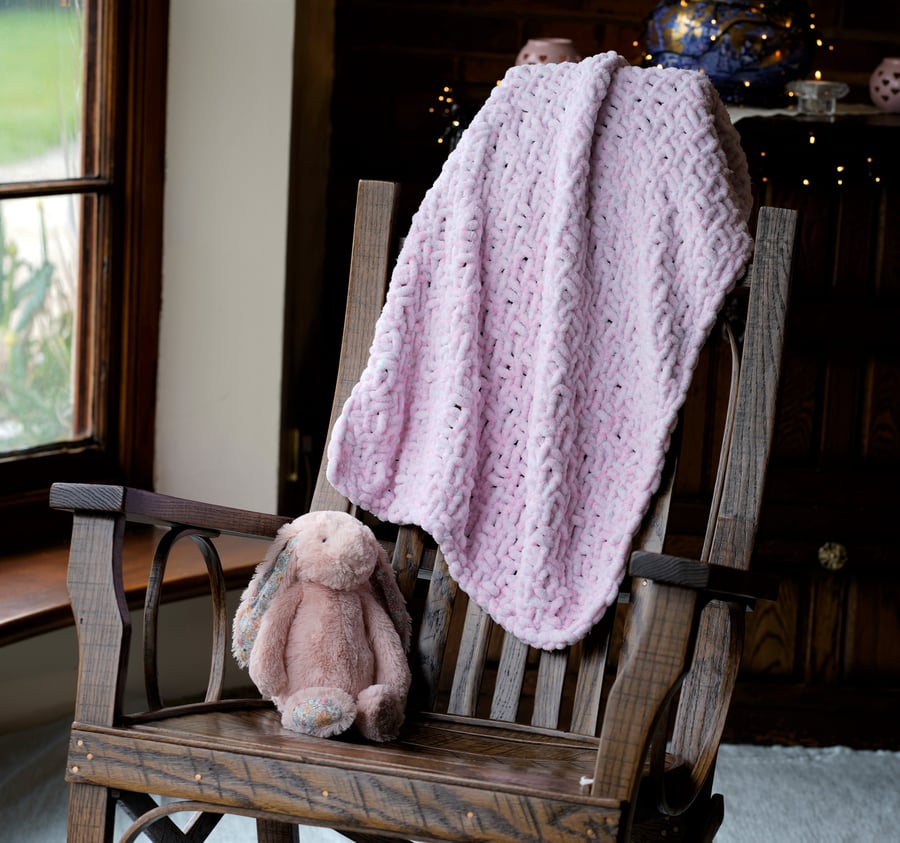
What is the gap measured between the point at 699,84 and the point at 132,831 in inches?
38.8

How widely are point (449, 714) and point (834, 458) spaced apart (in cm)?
104

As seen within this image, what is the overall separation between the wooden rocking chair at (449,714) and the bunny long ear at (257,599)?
0.02 metres

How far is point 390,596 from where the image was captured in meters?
1.32

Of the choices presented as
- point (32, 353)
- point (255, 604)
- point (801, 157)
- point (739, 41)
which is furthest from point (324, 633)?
point (739, 41)

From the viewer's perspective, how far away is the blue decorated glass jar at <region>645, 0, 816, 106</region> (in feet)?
6.64

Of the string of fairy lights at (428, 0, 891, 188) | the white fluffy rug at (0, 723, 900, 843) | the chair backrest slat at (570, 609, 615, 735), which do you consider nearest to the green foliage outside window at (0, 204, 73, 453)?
the white fluffy rug at (0, 723, 900, 843)

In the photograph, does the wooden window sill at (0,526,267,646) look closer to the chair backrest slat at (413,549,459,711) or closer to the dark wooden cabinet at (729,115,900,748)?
the chair backrest slat at (413,549,459,711)

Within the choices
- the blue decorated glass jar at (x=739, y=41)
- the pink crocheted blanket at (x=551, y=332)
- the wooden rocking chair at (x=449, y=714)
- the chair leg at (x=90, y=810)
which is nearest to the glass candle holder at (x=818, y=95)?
the blue decorated glass jar at (x=739, y=41)

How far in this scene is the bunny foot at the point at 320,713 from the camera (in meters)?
1.17

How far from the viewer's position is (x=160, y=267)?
2.07 meters

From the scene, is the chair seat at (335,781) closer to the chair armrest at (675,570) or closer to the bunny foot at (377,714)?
the bunny foot at (377,714)

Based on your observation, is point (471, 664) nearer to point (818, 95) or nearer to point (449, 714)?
point (449, 714)

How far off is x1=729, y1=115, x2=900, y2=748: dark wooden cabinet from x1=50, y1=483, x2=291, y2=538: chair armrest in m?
1.09

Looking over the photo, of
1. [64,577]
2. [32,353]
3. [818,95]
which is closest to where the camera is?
[64,577]
